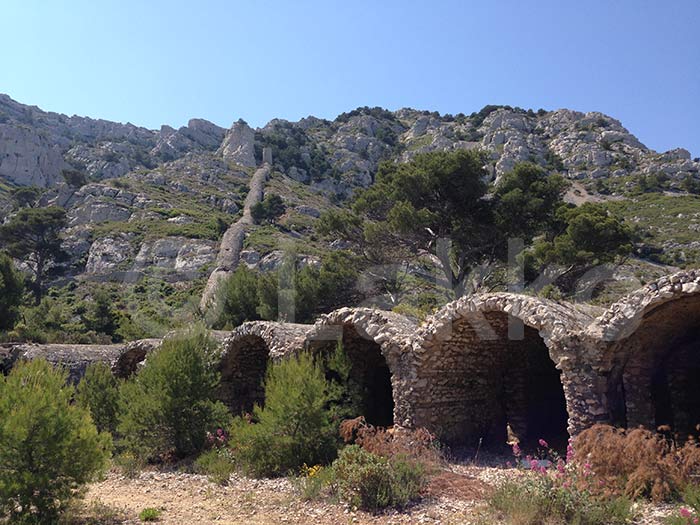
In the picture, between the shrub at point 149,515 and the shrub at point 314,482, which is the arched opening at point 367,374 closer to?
the shrub at point 314,482

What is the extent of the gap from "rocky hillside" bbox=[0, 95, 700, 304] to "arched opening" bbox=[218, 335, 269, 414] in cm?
1751

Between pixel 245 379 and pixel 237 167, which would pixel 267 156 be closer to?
pixel 237 167

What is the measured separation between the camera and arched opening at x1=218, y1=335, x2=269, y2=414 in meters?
13.2

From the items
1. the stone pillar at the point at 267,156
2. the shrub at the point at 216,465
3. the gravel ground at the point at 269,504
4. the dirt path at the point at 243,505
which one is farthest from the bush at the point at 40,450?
the stone pillar at the point at 267,156

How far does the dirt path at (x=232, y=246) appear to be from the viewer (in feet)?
104

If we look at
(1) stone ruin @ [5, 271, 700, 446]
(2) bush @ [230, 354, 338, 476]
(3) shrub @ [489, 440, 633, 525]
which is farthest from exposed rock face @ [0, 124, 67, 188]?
(3) shrub @ [489, 440, 633, 525]

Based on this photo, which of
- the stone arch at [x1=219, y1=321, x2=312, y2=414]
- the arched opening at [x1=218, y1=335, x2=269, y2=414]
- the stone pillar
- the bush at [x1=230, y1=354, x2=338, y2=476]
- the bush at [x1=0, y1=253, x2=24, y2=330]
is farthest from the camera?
the stone pillar

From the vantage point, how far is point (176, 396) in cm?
979

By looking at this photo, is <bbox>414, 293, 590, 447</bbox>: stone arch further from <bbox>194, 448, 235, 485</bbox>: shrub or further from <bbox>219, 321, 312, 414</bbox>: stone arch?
<bbox>219, 321, 312, 414</bbox>: stone arch

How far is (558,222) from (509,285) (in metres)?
2.91

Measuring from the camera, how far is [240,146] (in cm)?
7119

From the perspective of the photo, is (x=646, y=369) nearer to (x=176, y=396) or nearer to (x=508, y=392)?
(x=508, y=392)

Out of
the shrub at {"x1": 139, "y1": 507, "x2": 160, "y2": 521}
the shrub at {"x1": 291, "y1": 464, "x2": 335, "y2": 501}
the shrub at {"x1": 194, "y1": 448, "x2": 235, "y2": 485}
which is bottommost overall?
the shrub at {"x1": 194, "y1": 448, "x2": 235, "y2": 485}

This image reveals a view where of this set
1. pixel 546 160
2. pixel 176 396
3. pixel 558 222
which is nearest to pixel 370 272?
pixel 558 222
